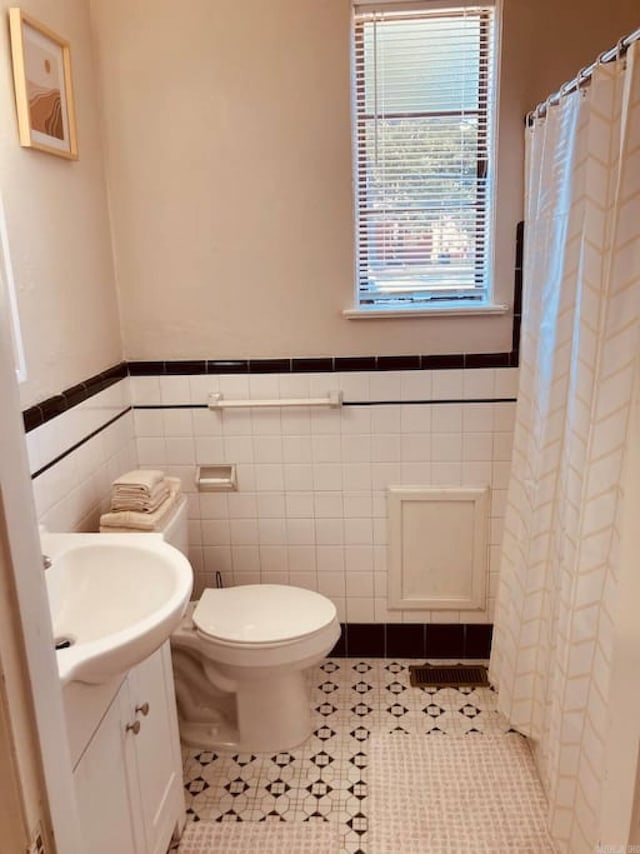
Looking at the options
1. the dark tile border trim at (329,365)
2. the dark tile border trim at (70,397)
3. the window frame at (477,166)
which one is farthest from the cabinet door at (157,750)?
the window frame at (477,166)

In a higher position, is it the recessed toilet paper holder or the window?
the window

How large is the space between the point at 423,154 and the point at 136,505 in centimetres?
149

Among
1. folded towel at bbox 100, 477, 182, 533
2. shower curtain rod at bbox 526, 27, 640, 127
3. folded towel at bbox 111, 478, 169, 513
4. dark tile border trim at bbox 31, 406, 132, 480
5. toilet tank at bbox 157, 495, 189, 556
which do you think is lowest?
toilet tank at bbox 157, 495, 189, 556

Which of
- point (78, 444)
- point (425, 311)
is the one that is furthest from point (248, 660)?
point (425, 311)

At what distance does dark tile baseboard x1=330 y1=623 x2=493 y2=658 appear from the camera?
106 inches

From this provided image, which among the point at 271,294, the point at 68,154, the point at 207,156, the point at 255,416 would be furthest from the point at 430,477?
the point at 68,154

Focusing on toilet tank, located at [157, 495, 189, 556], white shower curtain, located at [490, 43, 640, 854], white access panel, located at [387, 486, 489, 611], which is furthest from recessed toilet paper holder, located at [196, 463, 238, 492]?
white shower curtain, located at [490, 43, 640, 854]

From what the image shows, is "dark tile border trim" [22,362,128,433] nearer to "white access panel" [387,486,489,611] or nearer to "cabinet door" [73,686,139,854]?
"cabinet door" [73,686,139,854]

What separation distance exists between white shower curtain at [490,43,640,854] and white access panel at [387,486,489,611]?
1.03ft

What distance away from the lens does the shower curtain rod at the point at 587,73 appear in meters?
1.42

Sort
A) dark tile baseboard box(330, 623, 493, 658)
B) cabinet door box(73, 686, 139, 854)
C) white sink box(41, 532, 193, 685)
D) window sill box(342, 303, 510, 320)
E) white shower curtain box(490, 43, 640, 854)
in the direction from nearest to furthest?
cabinet door box(73, 686, 139, 854)
white shower curtain box(490, 43, 640, 854)
white sink box(41, 532, 193, 685)
window sill box(342, 303, 510, 320)
dark tile baseboard box(330, 623, 493, 658)

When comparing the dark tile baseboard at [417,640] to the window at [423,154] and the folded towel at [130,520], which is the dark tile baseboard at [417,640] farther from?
the window at [423,154]

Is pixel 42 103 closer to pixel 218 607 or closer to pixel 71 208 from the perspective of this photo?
pixel 71 208

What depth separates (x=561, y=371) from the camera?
183 centimetres
